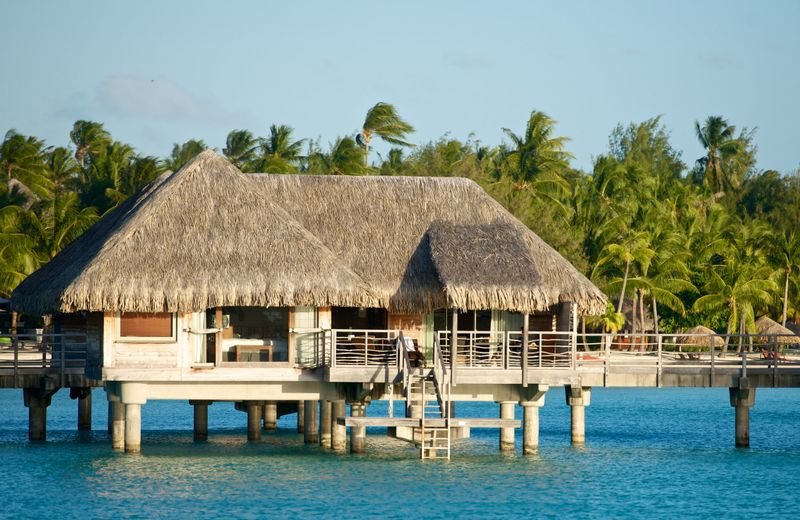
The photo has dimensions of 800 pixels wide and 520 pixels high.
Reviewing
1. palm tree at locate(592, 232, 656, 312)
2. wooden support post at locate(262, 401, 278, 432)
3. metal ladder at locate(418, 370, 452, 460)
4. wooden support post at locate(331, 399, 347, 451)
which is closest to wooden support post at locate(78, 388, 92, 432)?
wooden support post at locate(262, 401, 278, 432)

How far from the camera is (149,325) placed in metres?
30.2

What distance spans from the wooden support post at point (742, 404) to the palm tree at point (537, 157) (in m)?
29.5

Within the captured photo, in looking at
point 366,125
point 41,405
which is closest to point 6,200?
point 366,125

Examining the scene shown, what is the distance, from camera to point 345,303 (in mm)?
30453

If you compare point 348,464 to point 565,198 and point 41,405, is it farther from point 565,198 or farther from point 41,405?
point 565,198

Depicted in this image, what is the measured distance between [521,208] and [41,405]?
2619cm

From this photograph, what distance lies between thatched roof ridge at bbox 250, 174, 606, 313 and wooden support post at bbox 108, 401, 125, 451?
20.1ft

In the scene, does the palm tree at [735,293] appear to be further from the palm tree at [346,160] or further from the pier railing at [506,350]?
the pier railing at [506,350]

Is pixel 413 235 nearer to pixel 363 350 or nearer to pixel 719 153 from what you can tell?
pixel 363 350

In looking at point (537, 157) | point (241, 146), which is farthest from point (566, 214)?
point (241, 146)

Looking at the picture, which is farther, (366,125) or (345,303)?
(366,125)

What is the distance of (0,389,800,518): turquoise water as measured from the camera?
2623 cm

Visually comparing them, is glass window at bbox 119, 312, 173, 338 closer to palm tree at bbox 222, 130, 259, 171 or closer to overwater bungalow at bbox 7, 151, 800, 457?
overwater bungalow at bbox 7, 151, 800, 457

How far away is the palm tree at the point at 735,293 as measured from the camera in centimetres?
6012
